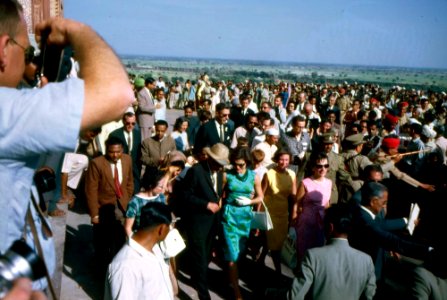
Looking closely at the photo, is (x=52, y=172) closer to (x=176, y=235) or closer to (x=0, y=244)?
(x=0, y=244)

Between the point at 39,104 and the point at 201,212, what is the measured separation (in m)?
4.39

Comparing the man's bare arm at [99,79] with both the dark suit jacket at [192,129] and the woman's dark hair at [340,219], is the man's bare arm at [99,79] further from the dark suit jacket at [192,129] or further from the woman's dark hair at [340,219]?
the dark suit jacket at [192,129]

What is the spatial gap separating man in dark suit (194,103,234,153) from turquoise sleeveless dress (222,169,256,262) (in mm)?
2898

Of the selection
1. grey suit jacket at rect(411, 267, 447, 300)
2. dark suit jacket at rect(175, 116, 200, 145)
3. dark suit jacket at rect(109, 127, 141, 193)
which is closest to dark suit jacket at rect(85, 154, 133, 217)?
dark suit jacket at rect(109, 127, 141, 193)

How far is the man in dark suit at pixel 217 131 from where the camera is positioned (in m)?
8.67

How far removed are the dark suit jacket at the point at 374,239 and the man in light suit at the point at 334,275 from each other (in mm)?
756

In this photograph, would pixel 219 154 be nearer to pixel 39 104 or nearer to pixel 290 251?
pixel 290 251

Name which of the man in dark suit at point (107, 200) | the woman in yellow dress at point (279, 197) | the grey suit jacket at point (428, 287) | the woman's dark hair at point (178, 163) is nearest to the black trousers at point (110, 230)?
the man in dark suit at point (107, 200)

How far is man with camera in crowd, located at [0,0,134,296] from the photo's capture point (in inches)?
39.2

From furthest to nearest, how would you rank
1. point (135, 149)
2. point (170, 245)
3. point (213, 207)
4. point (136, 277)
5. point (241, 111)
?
point (241, 111)
point (135, 149)
point (213, 207)
point (170, 245)
point (136, 277)

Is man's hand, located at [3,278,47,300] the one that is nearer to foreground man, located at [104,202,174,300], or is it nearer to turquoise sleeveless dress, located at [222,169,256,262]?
foreground man, located at [104,202,174,300]

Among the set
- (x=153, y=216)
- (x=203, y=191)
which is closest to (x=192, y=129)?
(x=203, y=191)

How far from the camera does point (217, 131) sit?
9031mm

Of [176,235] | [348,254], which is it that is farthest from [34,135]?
[176,235]
